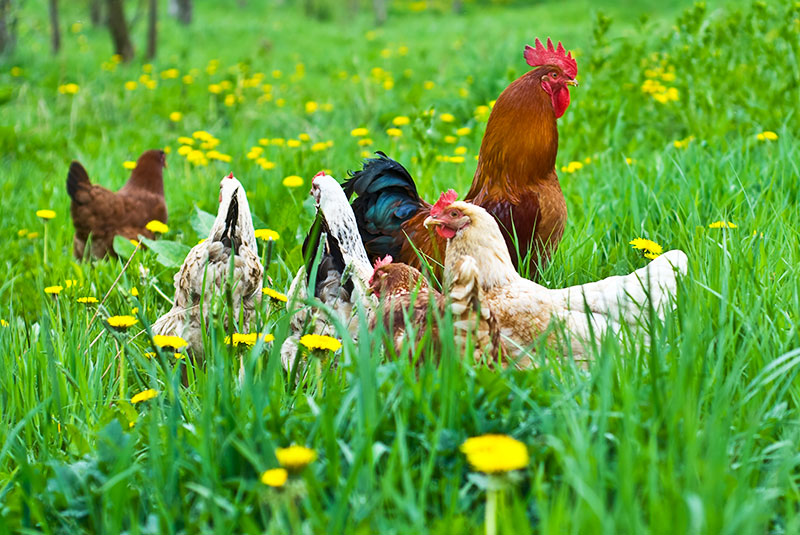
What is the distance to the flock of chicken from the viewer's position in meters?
2.03

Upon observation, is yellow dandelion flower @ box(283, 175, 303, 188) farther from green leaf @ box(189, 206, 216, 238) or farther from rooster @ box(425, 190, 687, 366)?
rooster @ box(425, 190, 687, 366)

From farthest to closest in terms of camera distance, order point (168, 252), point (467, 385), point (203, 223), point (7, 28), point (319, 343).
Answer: point (7, 28) → point (203, 223) → point (168, 252) → point (319, 343) → point (467, 385)

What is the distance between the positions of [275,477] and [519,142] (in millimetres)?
2095

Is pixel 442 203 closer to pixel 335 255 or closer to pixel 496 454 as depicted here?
pixel 335 255

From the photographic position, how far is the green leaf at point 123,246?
3.79 metres

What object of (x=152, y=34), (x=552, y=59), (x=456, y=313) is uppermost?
(x=152, y=34)

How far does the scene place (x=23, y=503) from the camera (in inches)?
60.7

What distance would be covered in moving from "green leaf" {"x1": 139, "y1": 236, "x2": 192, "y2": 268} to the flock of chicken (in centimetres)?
58

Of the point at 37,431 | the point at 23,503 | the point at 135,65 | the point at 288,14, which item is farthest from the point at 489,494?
the point at 288,14

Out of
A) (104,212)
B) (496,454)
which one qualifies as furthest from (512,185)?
(104,212)

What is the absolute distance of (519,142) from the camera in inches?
121

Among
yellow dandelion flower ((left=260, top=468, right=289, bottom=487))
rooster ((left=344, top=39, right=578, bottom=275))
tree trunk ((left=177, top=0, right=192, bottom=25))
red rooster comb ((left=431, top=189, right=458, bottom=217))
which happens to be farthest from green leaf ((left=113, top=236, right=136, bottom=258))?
tree trunk ((left=177, top=0, right=192, bottom=25))

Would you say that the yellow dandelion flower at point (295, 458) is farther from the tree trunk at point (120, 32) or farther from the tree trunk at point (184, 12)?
the tree trunk at point (184, 12)

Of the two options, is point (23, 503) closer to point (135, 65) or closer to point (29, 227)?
point (29, 227)
